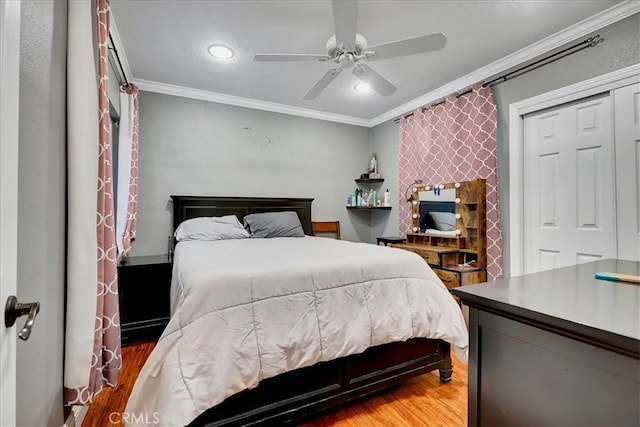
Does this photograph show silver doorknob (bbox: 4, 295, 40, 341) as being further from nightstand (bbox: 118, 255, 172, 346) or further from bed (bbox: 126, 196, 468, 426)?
nightstand (bbox: 118, 255, 172, 346)

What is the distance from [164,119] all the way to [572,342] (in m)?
3.85

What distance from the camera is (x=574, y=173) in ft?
8.00

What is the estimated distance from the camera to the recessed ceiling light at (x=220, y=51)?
8.49ft

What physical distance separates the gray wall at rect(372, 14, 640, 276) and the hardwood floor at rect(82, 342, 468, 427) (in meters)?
1.53

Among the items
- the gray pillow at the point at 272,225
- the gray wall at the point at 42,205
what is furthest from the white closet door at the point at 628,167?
the gray wall at the point at 42,205

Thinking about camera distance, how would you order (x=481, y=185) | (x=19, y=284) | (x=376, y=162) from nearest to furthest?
(x=19, y=284) < (x=481, y=185) < (x=376, y=162)

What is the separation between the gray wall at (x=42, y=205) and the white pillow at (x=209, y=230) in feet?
5.88

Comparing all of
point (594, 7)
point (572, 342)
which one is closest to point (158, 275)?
point (572, 342)

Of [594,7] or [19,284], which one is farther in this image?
[594,7]

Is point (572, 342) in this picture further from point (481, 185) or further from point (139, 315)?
point (139, 315)

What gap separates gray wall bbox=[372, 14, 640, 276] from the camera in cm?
210

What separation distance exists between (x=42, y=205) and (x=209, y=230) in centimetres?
206
